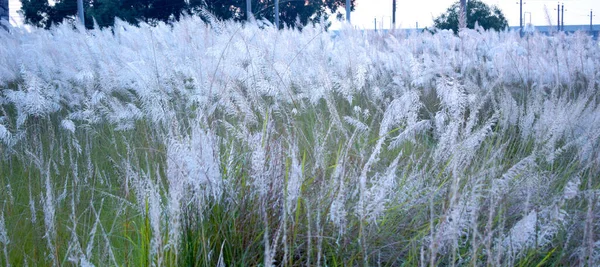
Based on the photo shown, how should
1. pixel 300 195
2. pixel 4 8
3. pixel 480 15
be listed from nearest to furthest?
pixel 300 195
pixel 4 8
pixel 480 15

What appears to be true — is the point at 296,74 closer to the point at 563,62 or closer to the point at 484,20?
the point at 563,62

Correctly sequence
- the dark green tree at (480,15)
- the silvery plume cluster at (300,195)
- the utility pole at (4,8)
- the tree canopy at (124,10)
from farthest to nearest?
1. the tree canopy at (124,10)
2. the dark green tree at (480,15)
3. the utility pole at (4,8)
4. the silvery plume cluster at (300,195)

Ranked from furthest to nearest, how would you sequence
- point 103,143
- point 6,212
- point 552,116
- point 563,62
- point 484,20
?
point 484,20 < point 563,62 < point 103,143 < point 552,116 < point 6,212

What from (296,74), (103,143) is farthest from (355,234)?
(296,74)

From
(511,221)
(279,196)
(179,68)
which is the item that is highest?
(179,68)

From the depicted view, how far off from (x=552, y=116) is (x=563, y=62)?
286 centimetres

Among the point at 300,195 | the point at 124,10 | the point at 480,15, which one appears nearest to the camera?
the point at 300,195

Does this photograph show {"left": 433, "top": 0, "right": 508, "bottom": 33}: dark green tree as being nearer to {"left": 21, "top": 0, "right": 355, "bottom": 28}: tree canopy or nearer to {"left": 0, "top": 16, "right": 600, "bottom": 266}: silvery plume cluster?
{"left": 21, "top": 0, "right": 355, "bottom": 28}: tree canopy

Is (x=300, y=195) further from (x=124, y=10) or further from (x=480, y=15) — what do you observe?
(x=124, y=10)

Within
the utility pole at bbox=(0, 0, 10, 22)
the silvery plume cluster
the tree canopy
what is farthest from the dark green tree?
the silvery plume cluster

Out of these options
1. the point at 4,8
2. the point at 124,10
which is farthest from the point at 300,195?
the point at 124,10

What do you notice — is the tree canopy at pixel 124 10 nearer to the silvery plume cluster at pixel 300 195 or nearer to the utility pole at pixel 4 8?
the utility pole at pixel 4 8

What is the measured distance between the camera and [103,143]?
3812 millimetres

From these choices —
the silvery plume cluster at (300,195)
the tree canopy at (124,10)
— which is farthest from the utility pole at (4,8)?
the tree canopy at (124,10)
